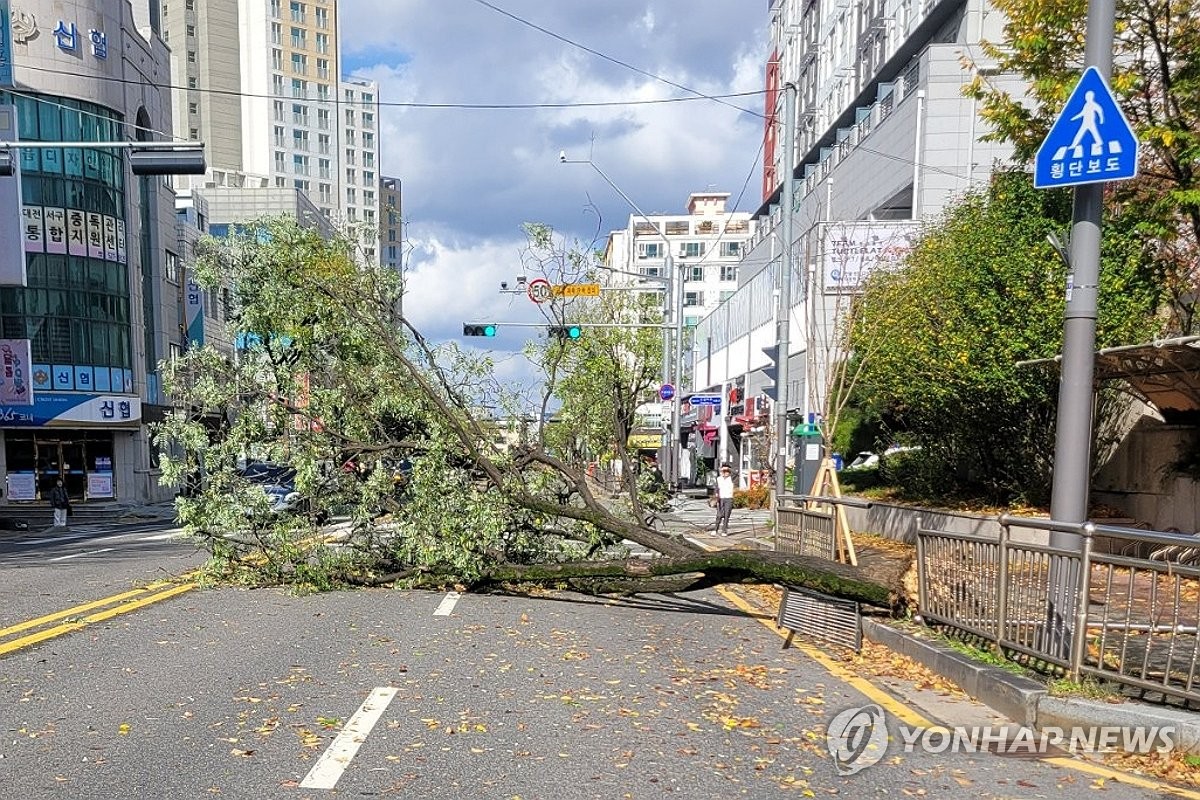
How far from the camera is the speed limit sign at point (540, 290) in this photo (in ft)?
44.0

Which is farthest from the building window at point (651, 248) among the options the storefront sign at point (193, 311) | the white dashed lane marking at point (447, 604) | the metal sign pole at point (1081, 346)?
the metal sign pole at point (1081, 346)

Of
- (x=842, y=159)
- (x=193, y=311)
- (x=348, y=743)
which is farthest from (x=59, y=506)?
(x=842, y=159)

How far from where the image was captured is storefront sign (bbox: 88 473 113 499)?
112 feet

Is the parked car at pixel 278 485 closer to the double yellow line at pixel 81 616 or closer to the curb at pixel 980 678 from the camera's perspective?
the double yellow line at pixel 81 616

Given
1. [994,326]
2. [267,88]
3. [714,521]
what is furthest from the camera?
[267,88]

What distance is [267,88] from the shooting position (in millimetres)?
102000

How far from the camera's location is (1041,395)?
14.8m

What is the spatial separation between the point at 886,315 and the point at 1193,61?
7.93 m

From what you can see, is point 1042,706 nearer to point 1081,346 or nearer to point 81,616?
point 1081,346

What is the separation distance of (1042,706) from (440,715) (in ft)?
12.3

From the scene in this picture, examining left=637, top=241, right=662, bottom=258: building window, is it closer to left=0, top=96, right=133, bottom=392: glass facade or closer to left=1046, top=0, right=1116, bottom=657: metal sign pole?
left=0, top=96, right=133, bottom=392: glass facade

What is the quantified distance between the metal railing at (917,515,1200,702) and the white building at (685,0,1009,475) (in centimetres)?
1109

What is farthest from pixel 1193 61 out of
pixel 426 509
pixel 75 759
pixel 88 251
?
pixel 88 251

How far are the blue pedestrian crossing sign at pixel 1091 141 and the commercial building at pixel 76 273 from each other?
32415 mm
